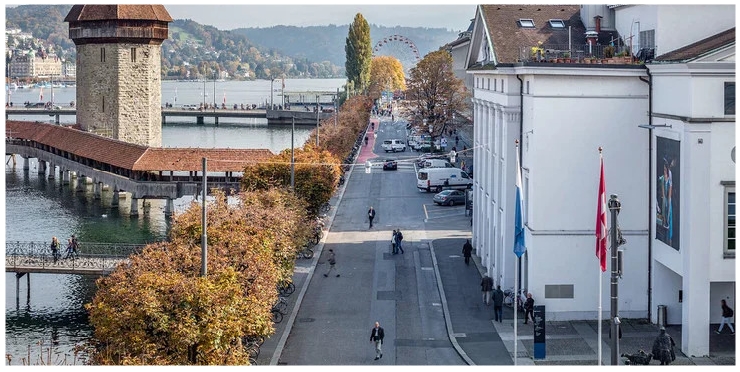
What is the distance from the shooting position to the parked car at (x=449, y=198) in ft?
223

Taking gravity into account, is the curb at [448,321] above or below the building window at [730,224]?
below

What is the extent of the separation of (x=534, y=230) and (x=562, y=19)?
971cm

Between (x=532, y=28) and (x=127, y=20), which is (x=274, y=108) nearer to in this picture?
(x=127, y=20)

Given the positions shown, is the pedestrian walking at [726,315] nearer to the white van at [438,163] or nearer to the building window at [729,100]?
the building window at [729,100]

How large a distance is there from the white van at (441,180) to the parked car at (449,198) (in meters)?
6.00

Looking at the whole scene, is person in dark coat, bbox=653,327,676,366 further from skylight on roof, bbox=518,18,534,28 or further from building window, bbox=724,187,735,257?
skylight on roof, bbox=518,18,534,28

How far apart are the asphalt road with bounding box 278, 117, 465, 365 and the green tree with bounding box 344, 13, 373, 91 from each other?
95443 mm

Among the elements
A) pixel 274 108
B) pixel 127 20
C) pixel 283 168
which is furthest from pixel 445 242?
pixel 274 108

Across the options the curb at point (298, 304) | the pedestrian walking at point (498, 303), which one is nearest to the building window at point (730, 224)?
the pedestrian walking at point (498, 303)

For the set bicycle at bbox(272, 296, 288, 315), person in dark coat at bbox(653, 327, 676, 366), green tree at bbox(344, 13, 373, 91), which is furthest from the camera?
green tree at bbox(344, 13, 373, 91)

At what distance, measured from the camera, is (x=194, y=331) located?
26438 millimetres

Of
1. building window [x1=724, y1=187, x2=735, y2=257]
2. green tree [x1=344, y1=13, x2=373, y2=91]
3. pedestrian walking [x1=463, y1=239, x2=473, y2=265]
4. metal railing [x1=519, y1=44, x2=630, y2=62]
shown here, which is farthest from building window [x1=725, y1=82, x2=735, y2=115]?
green tree [x1=344, y1=13, x2=373, y2=91]

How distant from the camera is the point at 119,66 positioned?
97312 mm

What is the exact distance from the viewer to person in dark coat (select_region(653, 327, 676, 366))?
29.8 metres
